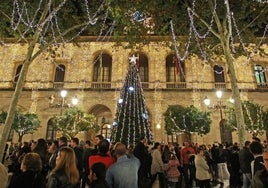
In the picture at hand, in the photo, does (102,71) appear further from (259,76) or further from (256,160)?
(256,160)

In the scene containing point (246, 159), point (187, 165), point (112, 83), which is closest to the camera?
point (246, 159)

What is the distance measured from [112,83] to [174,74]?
20.9 ft

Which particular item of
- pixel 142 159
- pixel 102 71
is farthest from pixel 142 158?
pixel 102 71

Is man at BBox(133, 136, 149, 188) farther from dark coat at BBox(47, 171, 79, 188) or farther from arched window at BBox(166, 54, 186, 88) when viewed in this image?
arched window at BBox(166, 54, 186, 88)

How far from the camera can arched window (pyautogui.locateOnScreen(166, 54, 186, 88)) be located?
886 inches

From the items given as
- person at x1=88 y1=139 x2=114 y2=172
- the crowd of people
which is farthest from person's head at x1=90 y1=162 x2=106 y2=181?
person at x1=88 y1=139 x2=114 y2=172

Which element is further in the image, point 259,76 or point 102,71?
point 102,71

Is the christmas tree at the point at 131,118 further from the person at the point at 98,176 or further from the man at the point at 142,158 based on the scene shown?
the person at the point at 98,176

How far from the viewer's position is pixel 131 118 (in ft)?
38.9

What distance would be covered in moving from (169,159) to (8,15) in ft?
34.9

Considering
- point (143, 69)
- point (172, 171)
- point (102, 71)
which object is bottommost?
point (172, 171)

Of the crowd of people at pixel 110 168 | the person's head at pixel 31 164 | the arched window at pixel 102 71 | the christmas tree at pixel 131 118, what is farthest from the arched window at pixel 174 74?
the person's head at pixel 31 164

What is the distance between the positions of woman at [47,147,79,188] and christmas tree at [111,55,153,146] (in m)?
8.44

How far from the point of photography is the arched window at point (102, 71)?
22781mm
